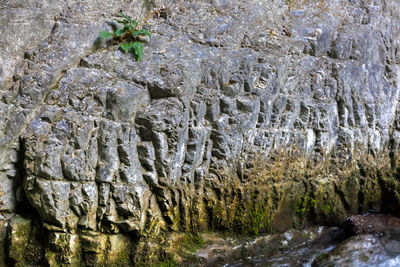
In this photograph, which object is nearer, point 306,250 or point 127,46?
point 127,46

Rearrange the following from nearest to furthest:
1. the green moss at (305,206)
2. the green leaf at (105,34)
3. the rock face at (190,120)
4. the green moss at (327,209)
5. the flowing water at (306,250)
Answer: the rock face at (190,120) < the green leaf at (105,34) < the flowing water at (306,250) < the green moss at (305,206) < the green moss at (327,209)

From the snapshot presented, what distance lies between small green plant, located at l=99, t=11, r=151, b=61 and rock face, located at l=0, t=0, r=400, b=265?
139mm

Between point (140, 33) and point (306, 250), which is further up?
point (140, 33)

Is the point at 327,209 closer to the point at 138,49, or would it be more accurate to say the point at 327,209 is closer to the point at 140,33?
the point at 138,49

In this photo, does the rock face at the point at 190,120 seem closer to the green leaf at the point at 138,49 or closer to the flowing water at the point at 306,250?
the green leaf at the point at 138,49

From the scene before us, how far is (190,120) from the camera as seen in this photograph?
433 centimetres

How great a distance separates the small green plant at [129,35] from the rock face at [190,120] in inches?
5.5

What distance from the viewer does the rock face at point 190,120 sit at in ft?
13.1

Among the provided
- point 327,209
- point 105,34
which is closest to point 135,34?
point 105,34

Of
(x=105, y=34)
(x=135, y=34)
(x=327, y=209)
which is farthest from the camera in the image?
(x=327, y=209)

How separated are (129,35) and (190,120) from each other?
135 cm

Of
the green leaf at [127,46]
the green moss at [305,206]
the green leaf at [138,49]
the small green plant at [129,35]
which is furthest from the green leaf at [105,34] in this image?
the green moss at [305,206]

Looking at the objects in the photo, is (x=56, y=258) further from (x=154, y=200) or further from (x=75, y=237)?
(x=154, y=200)

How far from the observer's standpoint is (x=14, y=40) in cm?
425
